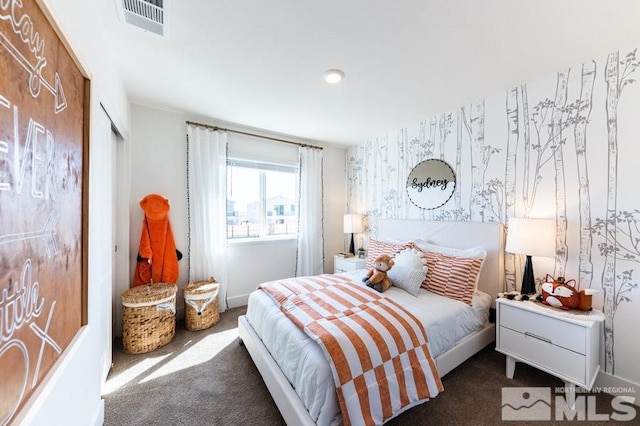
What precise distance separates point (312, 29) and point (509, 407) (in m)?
2.76

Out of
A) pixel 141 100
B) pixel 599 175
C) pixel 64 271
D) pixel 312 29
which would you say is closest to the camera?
pixel 64 271

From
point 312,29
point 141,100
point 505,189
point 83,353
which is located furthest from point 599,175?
point 141,100

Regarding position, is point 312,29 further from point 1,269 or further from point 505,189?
point 505,189

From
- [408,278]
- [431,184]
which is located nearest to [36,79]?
[408,278]

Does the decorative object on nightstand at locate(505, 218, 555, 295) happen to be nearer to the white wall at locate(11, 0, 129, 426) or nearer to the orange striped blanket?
the orange striped blanket

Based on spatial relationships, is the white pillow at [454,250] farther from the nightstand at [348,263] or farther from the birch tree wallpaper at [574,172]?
the nightstand at [348,263]

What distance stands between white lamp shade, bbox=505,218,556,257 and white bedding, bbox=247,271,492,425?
0.59m

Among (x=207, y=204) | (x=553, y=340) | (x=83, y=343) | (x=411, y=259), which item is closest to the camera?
(x=83, y=343)

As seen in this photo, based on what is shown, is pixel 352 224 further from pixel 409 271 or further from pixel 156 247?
pixel 156 247

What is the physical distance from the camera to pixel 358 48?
5.52 feet

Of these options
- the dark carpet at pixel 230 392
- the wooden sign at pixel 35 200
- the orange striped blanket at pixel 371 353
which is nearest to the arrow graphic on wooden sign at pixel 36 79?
the wooden sign at pixel 35 200

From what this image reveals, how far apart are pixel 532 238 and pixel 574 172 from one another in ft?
2.03

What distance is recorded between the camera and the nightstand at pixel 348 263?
331cm

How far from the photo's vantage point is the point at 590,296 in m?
1.70
